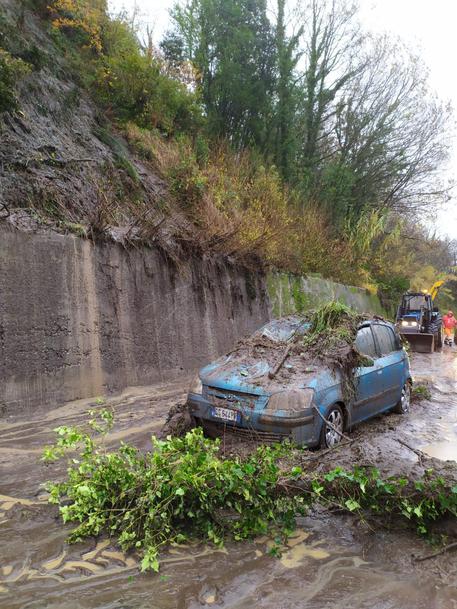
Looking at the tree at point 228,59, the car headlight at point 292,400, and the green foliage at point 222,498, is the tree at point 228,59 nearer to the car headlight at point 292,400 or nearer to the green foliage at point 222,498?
the car headlight at point 292,400

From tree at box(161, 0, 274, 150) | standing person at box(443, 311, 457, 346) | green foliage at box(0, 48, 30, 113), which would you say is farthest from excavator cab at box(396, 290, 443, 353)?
green foliage at box(0, 48, 30, 113)

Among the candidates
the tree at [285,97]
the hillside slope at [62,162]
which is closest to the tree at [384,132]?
the tree at [285,97]

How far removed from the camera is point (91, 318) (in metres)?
8.68

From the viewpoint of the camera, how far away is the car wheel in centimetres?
539

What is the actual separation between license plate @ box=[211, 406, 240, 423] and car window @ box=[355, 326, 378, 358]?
212 centimetres

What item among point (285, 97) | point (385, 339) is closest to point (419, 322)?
point (285, 97)

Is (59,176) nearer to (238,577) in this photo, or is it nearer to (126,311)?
(126,311)

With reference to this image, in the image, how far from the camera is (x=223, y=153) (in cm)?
1719

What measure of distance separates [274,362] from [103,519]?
2942 millimetres

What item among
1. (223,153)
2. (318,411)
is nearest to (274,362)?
(318,411)

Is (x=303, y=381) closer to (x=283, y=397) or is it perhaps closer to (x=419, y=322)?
(x=283, y=397)

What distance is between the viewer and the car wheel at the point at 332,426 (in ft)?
17.7

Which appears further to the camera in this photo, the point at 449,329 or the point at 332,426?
the point at 449,329

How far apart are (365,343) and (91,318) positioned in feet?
15.8
